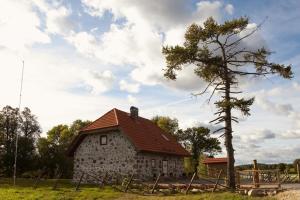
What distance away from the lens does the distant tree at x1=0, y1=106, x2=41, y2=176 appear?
143 ft

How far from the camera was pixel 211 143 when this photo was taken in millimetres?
62000

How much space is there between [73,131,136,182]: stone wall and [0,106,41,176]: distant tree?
12.2 m

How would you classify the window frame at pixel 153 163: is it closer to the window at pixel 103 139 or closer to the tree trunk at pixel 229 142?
the window at pixel 103 139

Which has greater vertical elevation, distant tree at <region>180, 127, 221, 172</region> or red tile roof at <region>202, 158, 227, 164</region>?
distant tree at <region>180, 127, 221, 172</region>

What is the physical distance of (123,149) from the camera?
2944 centimetres

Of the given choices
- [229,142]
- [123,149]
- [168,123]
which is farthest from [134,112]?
[168,123]

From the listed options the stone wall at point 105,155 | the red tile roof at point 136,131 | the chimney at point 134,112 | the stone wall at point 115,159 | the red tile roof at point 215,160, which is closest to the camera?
the stone wall at point 115,159

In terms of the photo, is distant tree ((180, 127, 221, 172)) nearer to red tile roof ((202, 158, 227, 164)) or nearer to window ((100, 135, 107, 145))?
red tile roof ((202, 158, 227, 164))

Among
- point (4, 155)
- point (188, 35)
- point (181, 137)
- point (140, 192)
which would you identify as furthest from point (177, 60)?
point (181, 137)

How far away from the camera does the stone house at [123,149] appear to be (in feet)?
94.9

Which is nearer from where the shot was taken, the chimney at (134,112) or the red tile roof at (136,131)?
the red tile roof at (136,131)

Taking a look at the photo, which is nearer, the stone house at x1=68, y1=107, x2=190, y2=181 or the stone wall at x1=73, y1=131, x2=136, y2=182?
the stone house at x1=68, y1=107, x2=190, y2=181

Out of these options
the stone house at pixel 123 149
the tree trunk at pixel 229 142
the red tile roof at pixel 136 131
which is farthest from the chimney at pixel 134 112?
the tree trunk at pixel 229 142

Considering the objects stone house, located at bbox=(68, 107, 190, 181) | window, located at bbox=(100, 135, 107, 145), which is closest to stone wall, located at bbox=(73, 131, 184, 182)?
stone house, located at bbox=(68, 107, 190, 181)
